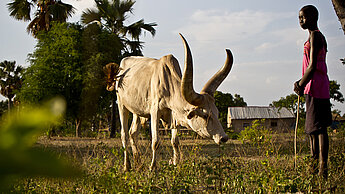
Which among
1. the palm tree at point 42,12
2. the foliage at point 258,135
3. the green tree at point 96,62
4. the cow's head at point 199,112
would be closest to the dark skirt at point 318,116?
the foliage at point 258,135

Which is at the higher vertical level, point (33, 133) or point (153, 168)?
point (33, 133)

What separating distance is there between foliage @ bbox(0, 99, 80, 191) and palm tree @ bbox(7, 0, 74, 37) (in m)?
19.4

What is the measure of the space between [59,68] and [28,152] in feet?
57.3

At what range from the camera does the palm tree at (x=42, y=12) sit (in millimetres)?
18375

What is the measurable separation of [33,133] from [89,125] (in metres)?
21.3

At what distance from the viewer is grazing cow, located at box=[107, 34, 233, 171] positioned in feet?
13.1

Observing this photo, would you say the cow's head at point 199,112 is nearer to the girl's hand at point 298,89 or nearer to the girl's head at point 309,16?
the girl's hand at point 298,89

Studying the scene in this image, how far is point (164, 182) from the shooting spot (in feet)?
10.4

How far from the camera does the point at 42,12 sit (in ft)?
62.3

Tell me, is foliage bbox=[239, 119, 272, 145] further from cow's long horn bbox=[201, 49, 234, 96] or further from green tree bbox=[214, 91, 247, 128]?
green tree bbox=[214, 91, 247, 128]

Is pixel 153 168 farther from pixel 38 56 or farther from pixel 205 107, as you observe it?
pixel 38 56

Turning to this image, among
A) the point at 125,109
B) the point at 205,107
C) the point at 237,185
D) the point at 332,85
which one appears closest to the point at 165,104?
the point at 205,107

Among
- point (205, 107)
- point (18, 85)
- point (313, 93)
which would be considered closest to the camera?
point (313, 93)

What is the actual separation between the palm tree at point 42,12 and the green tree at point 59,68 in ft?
5.66
